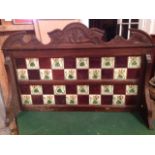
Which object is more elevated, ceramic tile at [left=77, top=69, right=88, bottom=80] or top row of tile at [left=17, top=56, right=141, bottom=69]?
top row of tile at [left=17, top=56, right=141, bottom=69]

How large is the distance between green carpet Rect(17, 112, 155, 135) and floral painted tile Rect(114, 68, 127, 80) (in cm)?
21

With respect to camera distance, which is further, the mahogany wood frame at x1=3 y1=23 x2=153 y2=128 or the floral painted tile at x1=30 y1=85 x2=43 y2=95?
the floral painted tile at x1=30 y1=85 x2=43 y2=95

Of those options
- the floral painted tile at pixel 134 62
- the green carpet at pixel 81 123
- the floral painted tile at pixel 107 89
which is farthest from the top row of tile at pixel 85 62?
the green carpet at pixel 81 123

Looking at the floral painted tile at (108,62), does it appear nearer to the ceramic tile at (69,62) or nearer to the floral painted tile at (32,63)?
the ceramic tile at (69,62)

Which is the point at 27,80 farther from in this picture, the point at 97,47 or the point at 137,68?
the point at 137,68

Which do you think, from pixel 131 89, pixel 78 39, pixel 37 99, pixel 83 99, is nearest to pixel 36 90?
pixel 37 99

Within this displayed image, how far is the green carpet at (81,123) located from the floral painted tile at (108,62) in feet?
0.89

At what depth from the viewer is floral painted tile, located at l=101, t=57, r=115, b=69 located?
38.7 inches

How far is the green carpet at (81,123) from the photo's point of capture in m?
0.97

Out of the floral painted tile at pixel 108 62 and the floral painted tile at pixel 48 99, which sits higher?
the floral painted tile at pixel 108 62

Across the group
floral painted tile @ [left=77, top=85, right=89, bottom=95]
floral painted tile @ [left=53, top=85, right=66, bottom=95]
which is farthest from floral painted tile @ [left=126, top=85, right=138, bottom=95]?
floral painted tile @ [left=53, top=85, right=66, bottom=95]

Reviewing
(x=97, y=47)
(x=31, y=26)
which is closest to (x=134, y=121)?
(x=97, y=47)

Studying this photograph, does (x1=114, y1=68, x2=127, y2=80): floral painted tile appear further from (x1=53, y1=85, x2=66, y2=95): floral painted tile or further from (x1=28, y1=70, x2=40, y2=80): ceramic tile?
(x1=28, y1=70, x2=40, y2=80): ceramic tile

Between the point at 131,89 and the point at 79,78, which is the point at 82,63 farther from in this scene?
the point at 131,89
